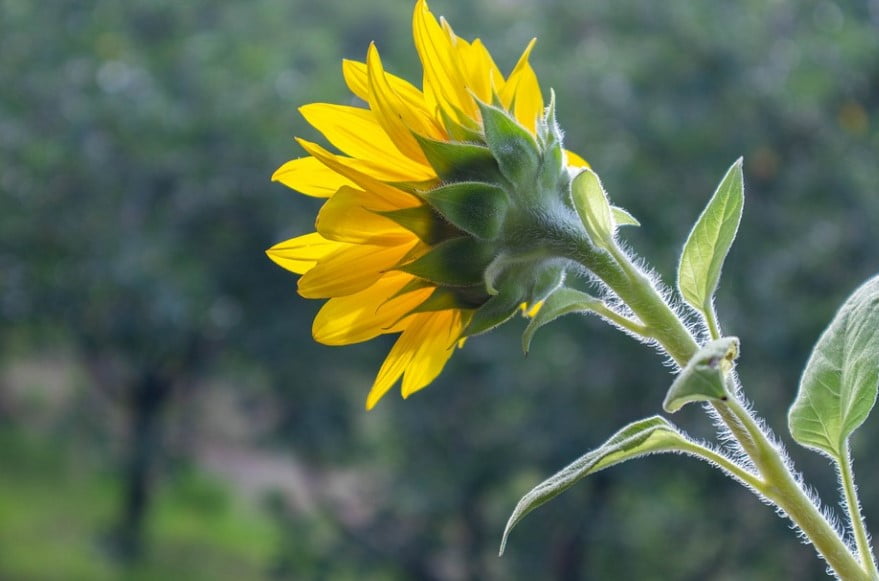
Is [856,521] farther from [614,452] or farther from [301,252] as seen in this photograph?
[301,252]

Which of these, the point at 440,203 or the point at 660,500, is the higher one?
the point at 440,203

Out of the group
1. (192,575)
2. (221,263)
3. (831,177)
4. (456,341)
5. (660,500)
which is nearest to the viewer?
(456,341)

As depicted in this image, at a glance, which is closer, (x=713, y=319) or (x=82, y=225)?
(x=713, y=319)

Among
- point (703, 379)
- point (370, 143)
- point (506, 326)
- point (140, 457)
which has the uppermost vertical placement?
point (370, 143)

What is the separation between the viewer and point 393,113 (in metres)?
0.43

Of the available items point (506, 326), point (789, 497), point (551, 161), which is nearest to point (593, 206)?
point (551, 161)

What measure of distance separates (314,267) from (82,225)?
11.7ft

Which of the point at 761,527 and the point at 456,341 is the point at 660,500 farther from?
the point at 456,341

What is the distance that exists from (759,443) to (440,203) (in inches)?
5.9

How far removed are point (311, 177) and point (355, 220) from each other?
0.16 feet

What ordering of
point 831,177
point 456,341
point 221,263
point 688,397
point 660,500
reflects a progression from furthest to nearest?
point 221,263, point 660,500, point 831,177, point 456,341, point 688,397

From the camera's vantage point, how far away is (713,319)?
0.44m

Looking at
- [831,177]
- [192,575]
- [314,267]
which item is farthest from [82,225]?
[314,267]

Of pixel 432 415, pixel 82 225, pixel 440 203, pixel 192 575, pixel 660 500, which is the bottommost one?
pixel 192 575
